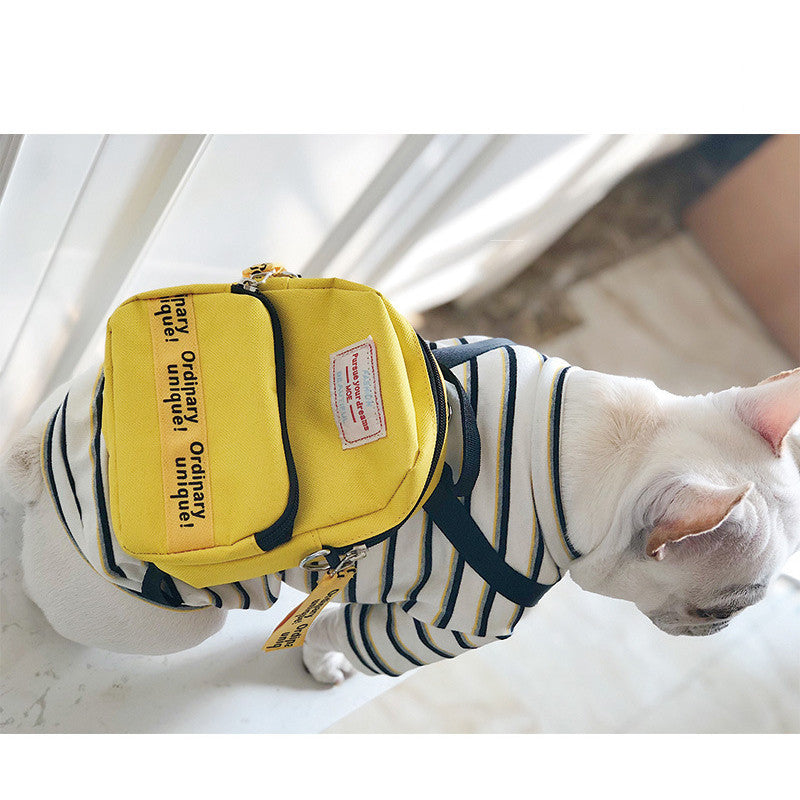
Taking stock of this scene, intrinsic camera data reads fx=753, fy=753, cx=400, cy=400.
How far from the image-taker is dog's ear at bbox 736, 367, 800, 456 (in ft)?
2.41

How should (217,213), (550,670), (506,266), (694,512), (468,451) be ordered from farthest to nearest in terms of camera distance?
(506,266) < (550,670) < (217,213) < (468,451) < (694,512)

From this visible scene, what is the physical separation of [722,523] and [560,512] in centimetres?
15

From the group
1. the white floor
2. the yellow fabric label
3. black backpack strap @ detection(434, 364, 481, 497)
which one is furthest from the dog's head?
the white floor

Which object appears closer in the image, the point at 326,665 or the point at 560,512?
the point at 560,512

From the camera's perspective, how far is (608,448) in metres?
0.76

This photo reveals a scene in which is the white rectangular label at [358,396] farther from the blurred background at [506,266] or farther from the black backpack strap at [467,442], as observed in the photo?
the blurred background at [506,266]

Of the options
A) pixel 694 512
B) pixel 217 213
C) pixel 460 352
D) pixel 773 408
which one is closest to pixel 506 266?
pixel 217 213

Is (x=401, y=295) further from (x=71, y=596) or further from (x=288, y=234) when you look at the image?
(x=71, y=596)

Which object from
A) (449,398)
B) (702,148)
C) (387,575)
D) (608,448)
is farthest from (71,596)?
(702,148)

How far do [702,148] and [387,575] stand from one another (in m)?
1.48

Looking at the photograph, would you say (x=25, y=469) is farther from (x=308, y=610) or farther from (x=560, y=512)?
(x=560, y=512)

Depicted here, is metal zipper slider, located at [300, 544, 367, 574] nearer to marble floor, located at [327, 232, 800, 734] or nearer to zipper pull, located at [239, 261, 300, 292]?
zipper pull, located at [239, 261, 300, 292]

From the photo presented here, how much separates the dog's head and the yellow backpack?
20 cm

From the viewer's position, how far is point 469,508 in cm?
78
